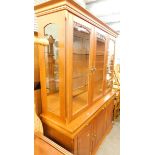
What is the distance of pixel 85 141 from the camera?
167cm

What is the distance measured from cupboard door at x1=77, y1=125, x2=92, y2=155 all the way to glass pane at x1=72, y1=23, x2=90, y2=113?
29 centimetres

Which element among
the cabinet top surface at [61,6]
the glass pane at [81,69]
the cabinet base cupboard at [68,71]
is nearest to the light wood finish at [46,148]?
the cabinet base cupboard at [68,71]

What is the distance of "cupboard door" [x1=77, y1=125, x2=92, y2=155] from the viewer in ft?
5.02

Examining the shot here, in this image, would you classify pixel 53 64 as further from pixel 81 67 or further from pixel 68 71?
pixel 81 67

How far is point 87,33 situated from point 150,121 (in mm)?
1504

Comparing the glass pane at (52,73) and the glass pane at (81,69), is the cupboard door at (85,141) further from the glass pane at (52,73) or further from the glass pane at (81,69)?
the glass pane at (52,73)

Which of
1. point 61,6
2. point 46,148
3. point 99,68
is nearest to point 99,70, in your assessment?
point 99,68

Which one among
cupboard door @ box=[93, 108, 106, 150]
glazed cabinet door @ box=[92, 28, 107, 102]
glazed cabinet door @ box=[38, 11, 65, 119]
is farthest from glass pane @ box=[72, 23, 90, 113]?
cupboard door @ box=[93, 108, 106, 150]

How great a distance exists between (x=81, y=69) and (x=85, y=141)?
0.97m

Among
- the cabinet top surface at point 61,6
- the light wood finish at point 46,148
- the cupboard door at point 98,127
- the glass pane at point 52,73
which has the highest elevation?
the cabinet top surface at point 61,6

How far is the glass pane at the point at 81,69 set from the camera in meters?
1.71

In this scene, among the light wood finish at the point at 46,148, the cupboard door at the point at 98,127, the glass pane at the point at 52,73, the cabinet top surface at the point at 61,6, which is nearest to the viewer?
the light wood finish at the point at 46,148

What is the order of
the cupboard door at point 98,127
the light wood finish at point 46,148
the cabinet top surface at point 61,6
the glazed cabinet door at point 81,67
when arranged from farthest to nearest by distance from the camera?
the cupboard door at point 98,127 < the glazed cabinet door at point 81,67 < the cabinet top surface at point 61,6 < the light wood finish at point 46,148

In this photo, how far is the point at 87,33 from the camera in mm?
1664
